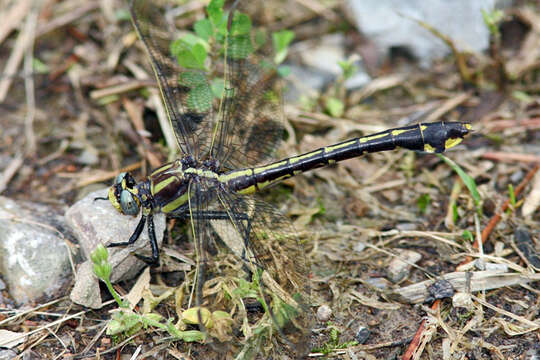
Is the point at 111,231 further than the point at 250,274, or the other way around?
the point at 111,231

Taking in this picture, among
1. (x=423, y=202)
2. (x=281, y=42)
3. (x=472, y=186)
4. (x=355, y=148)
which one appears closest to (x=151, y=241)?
(x=355, y=148)

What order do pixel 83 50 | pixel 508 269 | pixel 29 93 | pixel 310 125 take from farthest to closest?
pixel 83 50 → pixel 29 93 → pixel 310 125 → pixel 508 269

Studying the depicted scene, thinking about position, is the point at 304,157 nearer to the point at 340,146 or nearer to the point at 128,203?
the point at 340,146

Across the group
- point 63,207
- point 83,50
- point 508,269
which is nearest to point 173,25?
point 83,50

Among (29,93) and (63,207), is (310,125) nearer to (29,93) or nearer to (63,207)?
(63,207)

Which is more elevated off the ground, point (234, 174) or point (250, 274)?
point (234, 174)

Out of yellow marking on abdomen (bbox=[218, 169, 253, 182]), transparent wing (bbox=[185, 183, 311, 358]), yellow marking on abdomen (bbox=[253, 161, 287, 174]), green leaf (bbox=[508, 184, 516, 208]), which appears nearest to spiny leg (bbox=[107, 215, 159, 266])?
transparent wing (bbox=[185, 183, 311, 358])
